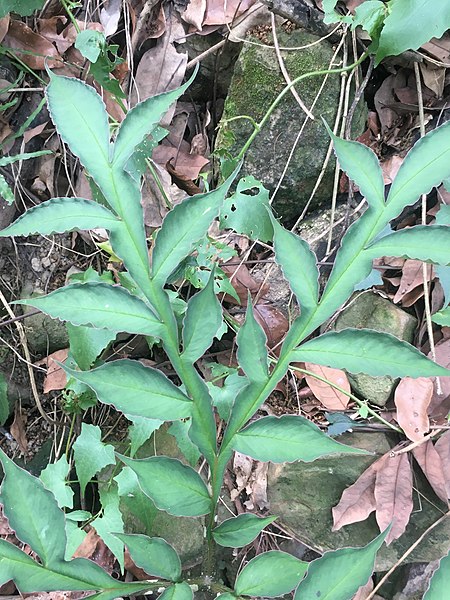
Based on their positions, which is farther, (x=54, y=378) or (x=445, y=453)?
(x=54, y=378)

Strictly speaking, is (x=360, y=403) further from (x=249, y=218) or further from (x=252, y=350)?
(x=252, y=350)

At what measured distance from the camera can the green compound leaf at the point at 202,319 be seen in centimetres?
57

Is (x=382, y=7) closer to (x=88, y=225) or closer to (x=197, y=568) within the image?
(x=88, y=225)

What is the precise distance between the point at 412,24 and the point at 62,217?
2.54ft

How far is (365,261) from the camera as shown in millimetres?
571

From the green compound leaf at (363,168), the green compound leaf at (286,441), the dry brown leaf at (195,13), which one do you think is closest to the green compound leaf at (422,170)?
the green compound leaf at (363,168)

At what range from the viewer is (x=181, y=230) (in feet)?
1.90

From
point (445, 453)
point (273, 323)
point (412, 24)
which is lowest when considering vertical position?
point (445, 453)

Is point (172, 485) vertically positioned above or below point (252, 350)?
below

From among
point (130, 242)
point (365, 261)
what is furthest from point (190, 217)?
point (365, 261)

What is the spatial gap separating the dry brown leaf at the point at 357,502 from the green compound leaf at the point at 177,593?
559 millimetres

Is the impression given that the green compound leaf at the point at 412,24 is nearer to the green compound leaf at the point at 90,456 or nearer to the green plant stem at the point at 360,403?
the green plant stem at the point at 360,403

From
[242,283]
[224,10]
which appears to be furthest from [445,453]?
[224,10]

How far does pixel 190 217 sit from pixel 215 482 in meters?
0.31
